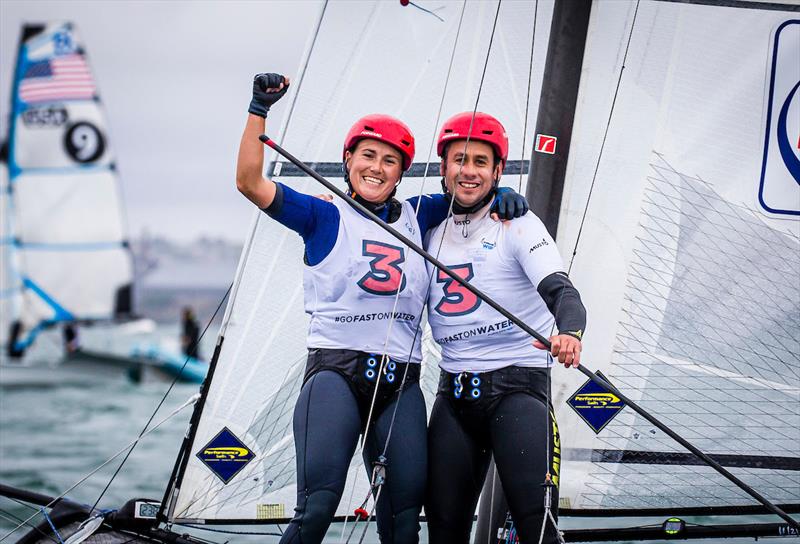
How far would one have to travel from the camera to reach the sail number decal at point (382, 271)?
291 centimetres

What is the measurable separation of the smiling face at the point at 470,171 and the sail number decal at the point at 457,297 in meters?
0.21

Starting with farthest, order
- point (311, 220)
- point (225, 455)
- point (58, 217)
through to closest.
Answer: point (58, 217) → point (225, 455) → point (311, 220)

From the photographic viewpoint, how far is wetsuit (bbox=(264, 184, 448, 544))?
109 inches

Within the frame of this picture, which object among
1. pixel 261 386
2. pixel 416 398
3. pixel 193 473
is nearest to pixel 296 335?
pixel 261 386

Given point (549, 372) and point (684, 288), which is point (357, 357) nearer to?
point (549, 372)

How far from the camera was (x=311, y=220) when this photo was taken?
114 inches

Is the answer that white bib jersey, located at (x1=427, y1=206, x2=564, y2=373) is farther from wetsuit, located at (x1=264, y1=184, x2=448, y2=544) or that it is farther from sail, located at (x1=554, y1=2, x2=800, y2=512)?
sail, located at (x1=554, y1=2, x2=800, y2=512)

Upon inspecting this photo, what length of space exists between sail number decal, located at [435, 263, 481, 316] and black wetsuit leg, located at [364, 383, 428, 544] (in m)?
0.31

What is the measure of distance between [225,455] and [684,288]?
1859mm

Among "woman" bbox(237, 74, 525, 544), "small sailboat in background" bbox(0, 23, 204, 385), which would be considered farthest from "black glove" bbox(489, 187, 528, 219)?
"small sailboat in background" bbox(0, 23, 204, 385)

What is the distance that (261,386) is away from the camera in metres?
3.69

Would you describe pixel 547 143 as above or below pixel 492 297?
above

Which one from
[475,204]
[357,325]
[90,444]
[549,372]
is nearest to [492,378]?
[549,372]

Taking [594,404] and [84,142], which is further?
[84,142]
